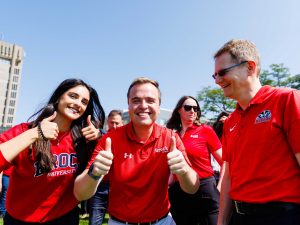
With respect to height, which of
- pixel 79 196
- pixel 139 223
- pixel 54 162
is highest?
pixel 54 162

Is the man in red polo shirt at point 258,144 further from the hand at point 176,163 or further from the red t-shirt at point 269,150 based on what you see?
the hand at point 176,163

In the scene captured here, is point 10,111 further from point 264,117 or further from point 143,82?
point 264,117

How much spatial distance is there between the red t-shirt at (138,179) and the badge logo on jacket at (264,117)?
3.18 ft

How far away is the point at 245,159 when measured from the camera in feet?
7.04

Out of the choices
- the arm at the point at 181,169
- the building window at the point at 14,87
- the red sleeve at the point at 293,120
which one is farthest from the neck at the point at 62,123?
the building window at the point at 14,87

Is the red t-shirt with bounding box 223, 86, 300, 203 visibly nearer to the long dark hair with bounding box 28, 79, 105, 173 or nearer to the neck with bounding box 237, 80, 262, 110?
Answer: the neck with bounding box 237, 80, 262, 110

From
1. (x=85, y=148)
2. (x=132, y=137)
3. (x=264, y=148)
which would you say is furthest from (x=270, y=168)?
(x=85, y=148)

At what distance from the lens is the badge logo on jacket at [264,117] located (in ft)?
6.69

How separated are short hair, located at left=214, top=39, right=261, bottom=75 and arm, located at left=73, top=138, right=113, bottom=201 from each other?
1.43m

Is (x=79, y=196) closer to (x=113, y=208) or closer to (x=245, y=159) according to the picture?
(x=113, y=208)

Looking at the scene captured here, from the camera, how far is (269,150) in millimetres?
1988

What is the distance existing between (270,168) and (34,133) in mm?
2090

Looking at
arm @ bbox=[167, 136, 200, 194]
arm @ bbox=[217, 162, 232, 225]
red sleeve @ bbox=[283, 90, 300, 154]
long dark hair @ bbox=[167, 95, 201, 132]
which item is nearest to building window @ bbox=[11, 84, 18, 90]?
long dark hair @ bbox=[167, 95, 201, 132]

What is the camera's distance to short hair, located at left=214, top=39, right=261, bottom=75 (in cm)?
239
